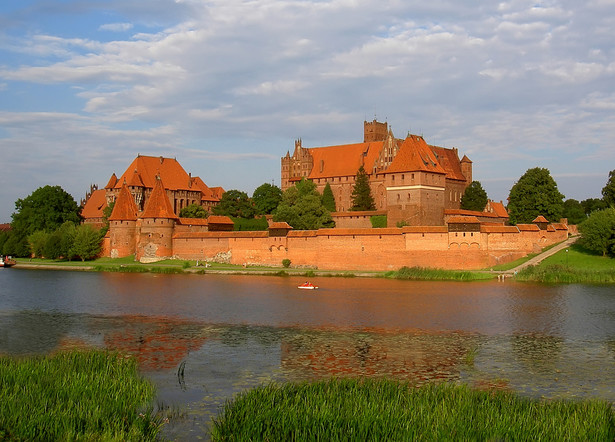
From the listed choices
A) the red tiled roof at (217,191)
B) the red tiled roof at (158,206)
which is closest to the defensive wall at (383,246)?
the red tiled roof at (158,206)

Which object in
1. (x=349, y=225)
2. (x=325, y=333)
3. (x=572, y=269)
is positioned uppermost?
(x=349, y=225)

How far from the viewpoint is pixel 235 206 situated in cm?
5466

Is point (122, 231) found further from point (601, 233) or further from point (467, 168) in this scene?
point (601, 233)

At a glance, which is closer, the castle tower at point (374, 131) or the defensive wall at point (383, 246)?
the defensive wall at point (383, 246)

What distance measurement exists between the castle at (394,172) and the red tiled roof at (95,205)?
18780 millimetres

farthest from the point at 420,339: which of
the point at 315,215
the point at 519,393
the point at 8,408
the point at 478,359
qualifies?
the point at 315,215

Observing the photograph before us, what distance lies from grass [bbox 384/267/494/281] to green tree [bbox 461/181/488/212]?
19734 millimetres

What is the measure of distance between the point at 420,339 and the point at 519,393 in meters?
5.25

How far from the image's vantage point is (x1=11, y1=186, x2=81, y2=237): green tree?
2112 inches

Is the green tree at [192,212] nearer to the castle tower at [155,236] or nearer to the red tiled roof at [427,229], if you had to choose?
the castle tower at [155,236]

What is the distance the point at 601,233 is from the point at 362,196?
69.9ft

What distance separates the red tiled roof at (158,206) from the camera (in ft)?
144

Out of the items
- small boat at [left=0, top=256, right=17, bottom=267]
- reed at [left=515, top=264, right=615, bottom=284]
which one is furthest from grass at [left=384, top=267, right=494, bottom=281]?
small boat at [left=0, top=256, right=17, bottom=267]

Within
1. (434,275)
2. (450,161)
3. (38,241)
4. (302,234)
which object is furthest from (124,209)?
(450,161)
